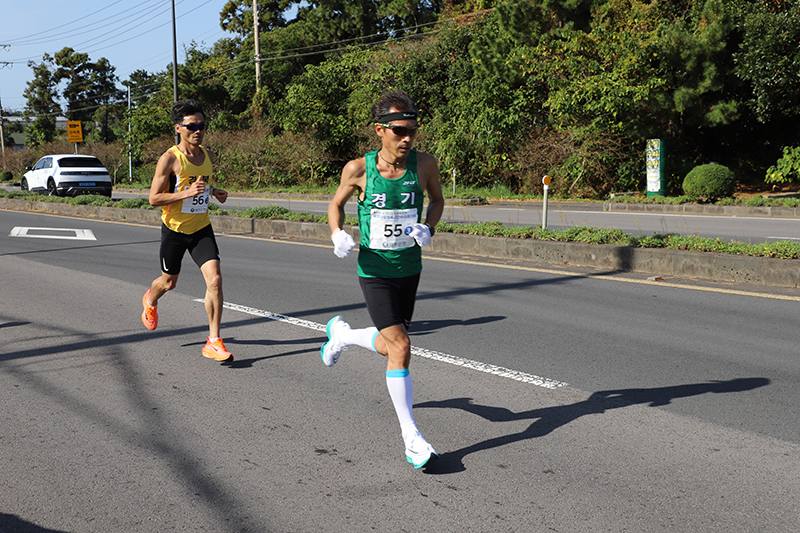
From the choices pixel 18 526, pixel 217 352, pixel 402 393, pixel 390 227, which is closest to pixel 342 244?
pixel 390 227

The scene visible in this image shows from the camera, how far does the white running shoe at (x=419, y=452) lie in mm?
3594

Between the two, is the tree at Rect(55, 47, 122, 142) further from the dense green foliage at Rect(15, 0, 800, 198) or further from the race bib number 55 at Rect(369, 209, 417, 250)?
the race bib number 55 at Rect(369, 209, 417, 250)

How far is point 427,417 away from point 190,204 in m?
2.73

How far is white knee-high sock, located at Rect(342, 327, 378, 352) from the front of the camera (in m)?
4.34

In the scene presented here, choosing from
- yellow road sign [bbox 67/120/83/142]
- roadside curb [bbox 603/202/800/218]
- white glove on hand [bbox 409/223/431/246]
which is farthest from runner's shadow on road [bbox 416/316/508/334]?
yellow road sign [bbox 67/120/83/142]

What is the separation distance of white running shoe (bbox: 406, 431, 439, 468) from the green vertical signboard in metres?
21.2

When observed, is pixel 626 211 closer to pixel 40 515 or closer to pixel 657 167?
pixel 657 167

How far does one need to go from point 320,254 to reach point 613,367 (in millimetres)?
7399

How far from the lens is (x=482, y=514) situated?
318cm

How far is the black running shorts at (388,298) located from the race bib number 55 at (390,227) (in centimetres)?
19

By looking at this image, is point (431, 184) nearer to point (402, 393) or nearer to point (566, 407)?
point (402, 393)

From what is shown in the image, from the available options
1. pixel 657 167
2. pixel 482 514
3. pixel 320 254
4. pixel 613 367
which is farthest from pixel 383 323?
pixel 657 167

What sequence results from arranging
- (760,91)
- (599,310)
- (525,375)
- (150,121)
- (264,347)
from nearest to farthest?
(525,375) < (264,347) < (599,310) < (760,91) < (150,121)

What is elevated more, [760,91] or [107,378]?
[760,91]
